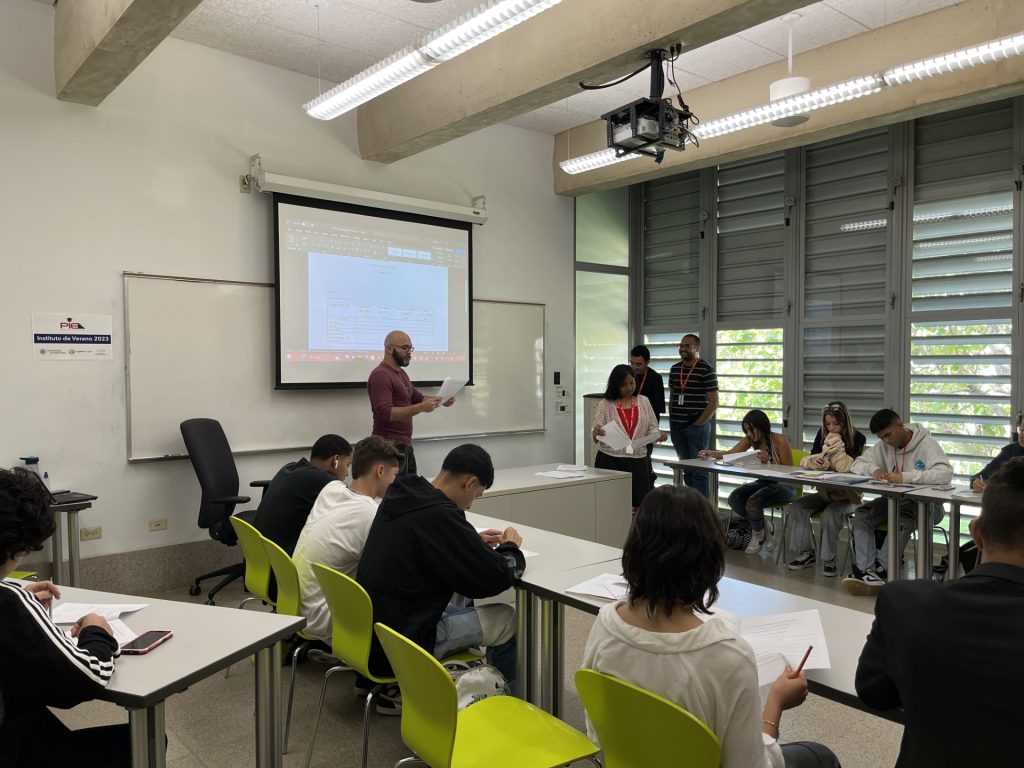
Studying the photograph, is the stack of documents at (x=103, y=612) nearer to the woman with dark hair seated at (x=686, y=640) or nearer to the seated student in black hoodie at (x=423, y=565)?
the seated student in black hoodie at (x=423, y=565)

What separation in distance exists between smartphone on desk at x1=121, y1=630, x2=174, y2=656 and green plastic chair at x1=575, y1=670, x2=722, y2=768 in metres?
1.10

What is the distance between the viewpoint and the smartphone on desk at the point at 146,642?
1.80 metres

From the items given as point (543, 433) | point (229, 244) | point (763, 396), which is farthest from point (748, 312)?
point (229, 244)

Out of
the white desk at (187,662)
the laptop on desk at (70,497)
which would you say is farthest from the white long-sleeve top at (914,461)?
the laptop on desk at (70,497)

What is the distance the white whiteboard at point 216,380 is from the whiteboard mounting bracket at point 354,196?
696 mm

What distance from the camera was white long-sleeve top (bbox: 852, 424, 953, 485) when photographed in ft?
14.3

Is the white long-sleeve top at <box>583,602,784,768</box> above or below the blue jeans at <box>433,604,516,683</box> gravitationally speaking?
above

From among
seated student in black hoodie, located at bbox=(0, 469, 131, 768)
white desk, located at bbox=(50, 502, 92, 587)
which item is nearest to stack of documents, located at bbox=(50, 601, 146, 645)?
seated student in black hoodie, located at bbox=(0, 469, 131, 768)

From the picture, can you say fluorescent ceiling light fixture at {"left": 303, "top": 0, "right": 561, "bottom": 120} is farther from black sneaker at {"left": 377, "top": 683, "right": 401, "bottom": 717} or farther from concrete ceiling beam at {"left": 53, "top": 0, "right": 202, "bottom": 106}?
black sneaker at {"left": 377, "top": 683, "right": 401, "bottom": 717}

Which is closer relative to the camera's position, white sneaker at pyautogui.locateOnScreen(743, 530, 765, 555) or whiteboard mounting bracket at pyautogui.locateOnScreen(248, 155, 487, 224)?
whiteboard mounting bracket at pyautogui.locateOnScreen(248, 155, 487, 224)

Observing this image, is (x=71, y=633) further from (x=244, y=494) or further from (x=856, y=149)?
(x=856, y=149)

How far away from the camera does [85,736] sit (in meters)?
1.83

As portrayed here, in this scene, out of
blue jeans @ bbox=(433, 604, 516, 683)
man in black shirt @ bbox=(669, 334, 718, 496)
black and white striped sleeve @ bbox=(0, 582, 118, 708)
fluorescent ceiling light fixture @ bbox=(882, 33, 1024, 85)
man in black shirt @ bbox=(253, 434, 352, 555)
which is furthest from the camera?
man in black shirt @ bbox=(669, 334, 718, 496)

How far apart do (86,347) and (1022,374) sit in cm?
605
